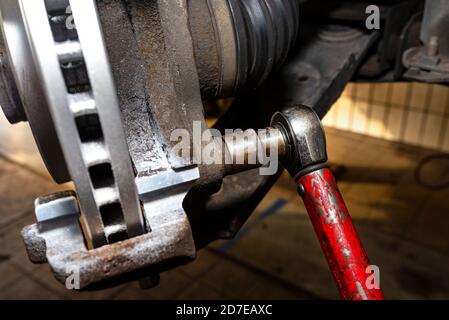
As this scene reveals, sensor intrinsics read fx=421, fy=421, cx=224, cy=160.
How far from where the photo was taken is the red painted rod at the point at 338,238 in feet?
1.58

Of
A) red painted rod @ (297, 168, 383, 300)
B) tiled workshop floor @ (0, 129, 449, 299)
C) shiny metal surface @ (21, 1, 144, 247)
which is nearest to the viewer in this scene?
shiny metal surface @ (21, 1, 144, 247)

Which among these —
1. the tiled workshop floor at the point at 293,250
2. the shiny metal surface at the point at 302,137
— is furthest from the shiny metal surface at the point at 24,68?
the tiled workshop floor at the point at 293,250

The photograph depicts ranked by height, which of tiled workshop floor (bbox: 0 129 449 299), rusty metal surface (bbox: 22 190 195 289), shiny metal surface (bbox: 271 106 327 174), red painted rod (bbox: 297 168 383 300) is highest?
shiny metal surface (bbox: 271 106 327 174)

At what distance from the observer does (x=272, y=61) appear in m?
0.60

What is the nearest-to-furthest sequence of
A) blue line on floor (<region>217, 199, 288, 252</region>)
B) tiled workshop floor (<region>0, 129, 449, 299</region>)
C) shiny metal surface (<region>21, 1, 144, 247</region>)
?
shiny metal surface (<region>21, 1, 144, 247</region>) < tiled workshop floor (<region>0, 129, 449, 299</region>) < blue line on floor (<region>217, 199, 288, 252</region>)

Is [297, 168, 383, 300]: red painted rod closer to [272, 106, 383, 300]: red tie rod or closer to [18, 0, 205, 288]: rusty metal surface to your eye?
[272, 106, 383, 300]: red tie rod

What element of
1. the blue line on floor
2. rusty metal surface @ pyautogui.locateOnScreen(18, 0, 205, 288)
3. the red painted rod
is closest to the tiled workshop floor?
the blue line on floor

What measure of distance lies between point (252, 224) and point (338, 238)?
1618 millimetres

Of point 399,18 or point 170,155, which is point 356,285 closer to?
point 170,155

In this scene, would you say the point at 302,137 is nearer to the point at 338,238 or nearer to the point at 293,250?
the point at 338,238

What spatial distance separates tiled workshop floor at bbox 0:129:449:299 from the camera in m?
1.66

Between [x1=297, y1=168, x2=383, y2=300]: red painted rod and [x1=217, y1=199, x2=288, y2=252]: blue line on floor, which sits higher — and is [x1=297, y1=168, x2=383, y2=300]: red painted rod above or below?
above

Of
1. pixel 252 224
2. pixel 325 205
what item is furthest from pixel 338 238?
pixel 252 224

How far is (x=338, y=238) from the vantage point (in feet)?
1.61
